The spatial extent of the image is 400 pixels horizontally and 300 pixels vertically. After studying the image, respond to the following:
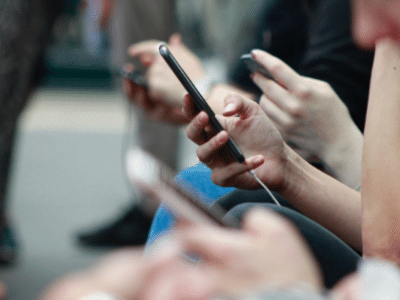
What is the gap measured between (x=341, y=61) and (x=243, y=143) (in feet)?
0.72

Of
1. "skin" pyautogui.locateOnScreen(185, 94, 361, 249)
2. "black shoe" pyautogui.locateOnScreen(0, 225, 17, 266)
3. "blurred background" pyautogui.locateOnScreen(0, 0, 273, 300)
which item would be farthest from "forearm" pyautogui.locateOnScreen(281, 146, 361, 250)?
"black shoe" pyautogui.locateOnScreen(0, 225, 17, 266)

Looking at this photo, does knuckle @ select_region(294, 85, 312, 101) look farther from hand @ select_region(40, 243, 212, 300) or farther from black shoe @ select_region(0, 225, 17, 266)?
black shoe @ select_region(0, 225, 17, 266)

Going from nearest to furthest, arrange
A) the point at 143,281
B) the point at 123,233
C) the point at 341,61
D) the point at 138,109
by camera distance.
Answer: the point at 143,281 → the point at 341,61 → the point at 138,109 → the point at 123,233

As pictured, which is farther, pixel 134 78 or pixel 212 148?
pixel 134 78

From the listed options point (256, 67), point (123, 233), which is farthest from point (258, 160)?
→ point (123, 233)

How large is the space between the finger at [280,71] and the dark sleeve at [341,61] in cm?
9

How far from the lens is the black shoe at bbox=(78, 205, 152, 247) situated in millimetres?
1734

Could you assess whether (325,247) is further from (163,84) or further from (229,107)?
(163,84)

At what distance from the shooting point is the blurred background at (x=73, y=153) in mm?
1432

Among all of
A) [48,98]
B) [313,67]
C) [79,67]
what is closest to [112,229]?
[313,67]

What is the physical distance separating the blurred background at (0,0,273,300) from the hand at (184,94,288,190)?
7.7 inches

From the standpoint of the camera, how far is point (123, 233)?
1768mm

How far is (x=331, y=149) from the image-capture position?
57 centimetres

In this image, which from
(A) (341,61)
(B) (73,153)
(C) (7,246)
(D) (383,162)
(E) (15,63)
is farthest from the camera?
(B) (73,153)
